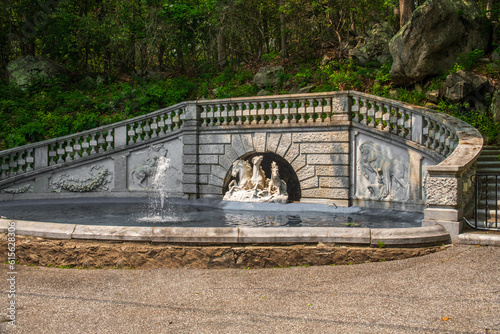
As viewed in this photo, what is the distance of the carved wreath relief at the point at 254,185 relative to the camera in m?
12.0

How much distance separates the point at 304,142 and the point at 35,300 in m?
8.54

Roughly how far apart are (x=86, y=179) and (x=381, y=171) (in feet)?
31.7

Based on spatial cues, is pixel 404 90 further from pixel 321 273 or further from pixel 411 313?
pixel 411 313

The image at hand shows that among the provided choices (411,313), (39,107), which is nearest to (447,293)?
(411,313)

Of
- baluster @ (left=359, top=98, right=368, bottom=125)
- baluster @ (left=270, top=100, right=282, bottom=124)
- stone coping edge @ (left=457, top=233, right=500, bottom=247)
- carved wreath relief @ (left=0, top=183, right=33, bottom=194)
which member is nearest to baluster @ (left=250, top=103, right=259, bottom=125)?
baluster @ (left=270, top=100, right=282, bottom=124)

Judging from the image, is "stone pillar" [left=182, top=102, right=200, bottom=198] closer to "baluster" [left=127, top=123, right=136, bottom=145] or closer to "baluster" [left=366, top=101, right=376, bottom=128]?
"baluster" [left=127, top=123, right=136, bottom=145]

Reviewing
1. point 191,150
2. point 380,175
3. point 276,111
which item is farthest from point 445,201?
point 191,150

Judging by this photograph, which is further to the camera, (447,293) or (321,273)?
(321,273)

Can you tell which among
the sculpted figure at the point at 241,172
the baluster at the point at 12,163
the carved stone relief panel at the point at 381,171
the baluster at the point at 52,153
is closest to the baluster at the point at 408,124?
the carved stone relief panel at the point at 381,171

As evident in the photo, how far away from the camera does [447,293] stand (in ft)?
15.2

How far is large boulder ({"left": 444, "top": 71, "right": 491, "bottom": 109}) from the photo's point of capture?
499 inches

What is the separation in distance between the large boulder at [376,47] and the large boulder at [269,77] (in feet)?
10.3

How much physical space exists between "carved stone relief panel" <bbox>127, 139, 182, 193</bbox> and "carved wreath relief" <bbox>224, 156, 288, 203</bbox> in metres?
2.06

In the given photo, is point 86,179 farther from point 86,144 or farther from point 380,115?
point 380,115
